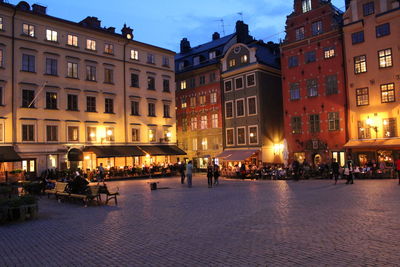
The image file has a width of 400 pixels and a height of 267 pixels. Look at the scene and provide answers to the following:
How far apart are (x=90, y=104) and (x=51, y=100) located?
4.23m

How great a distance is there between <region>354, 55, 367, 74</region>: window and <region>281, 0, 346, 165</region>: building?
1.42m

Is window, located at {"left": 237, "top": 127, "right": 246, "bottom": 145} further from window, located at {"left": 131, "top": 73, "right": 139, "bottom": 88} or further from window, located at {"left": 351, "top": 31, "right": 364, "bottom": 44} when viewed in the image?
window, located at {"left": 351, "top": 31, "right": 364, "bottom": 44}

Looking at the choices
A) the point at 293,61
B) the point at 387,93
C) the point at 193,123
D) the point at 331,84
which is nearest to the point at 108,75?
the point at 193,123

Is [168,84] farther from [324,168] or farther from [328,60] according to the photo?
[324,168]

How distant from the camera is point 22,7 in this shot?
36.6 meters

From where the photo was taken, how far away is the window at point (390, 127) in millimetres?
30359

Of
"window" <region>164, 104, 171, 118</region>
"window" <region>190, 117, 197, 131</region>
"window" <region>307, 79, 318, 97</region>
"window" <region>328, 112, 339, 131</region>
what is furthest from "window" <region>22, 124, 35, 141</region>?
"window" <region>328, 112, 339, 131</region>

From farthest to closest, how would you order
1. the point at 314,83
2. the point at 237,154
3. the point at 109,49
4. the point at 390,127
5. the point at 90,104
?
the point at 237,154 < the point at 109,49 < the point at 90,104 < the point at 314,83 < the point at 390,127

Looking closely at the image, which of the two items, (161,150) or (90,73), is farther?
(161,150)

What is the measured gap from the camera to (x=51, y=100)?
3512 cm

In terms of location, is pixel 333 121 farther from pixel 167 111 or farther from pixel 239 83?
pixel 167 111

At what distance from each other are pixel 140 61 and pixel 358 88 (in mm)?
24437

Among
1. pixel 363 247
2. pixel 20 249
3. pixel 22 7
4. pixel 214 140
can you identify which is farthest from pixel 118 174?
pixel 363 247

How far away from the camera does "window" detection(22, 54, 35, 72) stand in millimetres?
33500
